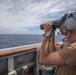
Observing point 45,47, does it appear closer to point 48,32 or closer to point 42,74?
point 48,32

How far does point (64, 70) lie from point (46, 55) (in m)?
0.19

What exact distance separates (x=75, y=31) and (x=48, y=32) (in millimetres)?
184

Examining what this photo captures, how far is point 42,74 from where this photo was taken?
6.90 feet

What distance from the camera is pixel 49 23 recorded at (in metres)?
1.08

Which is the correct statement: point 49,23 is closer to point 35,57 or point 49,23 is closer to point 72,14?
point 72,14

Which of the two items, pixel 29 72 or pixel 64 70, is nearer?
pixel 64 70

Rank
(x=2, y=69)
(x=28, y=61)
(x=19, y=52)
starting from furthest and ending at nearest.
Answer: (x=28, y=61) < (x=19, y=52) < (x=2, y=69)

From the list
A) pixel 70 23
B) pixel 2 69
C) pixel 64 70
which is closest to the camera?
pixel 70 23

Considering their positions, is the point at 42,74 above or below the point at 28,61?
below

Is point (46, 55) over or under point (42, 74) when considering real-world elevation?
over

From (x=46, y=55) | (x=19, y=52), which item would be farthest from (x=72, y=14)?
(x=19, y=52)

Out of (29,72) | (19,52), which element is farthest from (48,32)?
(29,72)

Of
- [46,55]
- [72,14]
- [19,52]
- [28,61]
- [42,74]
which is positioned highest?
[72,14]

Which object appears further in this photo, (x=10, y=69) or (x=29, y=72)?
(x=29, y=72)
